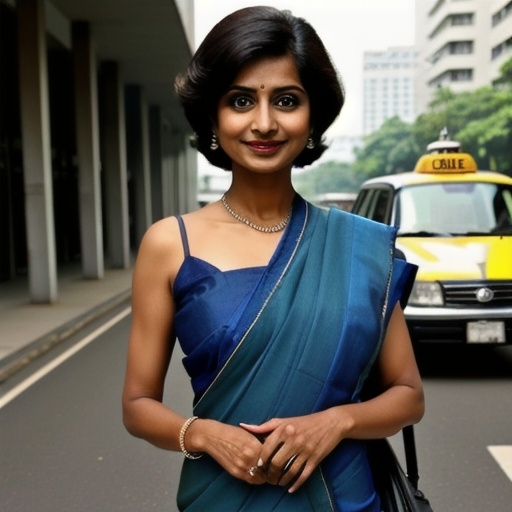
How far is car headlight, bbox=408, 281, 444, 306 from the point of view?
834 centimetres

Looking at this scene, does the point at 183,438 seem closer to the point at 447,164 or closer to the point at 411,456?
the point at 411,456

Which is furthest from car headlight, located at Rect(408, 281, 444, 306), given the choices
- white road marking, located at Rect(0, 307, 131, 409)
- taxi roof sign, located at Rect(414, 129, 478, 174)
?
white road marking, located at Rect(0, 307, 131, 409)

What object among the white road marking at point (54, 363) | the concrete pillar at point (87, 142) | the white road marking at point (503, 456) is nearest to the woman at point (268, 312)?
the white road marking at point (503, 456)

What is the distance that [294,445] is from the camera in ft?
5.28

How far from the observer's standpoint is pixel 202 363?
5.73 ft

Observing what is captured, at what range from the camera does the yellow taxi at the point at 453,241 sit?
8.32 m

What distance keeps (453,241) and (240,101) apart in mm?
7462

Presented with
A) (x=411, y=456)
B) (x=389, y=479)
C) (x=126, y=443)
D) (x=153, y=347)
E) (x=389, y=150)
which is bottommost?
(x=126, y=443)

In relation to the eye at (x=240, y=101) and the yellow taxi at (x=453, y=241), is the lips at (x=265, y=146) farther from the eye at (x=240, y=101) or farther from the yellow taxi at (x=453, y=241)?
the yellow taxi at (x=453, y=241)

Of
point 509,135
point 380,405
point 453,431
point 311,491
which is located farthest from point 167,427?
point 509,135

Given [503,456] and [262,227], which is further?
[503,456]

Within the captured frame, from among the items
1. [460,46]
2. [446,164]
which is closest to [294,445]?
[446,164]

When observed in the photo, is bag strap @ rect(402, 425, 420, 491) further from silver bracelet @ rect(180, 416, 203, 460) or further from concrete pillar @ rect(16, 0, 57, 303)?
concrete pillar @ rect(16, 0, 57, 303)

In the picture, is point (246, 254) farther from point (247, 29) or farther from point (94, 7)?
point (94, 7)
